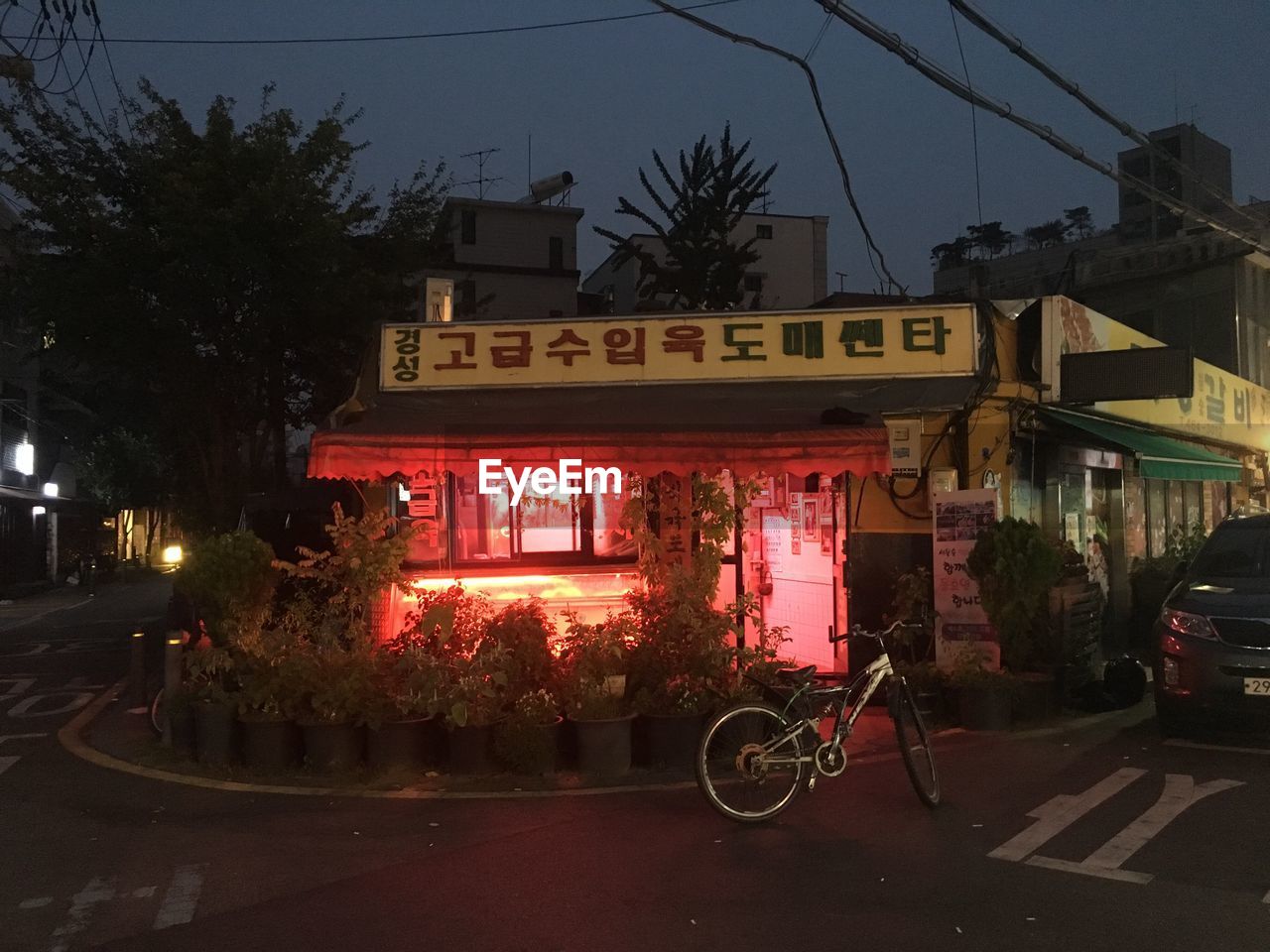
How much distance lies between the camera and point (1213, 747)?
8102mm

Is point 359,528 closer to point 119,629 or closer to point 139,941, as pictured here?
point 139,941

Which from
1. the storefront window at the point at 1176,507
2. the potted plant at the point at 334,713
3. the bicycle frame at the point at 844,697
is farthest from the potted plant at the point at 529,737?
the storefront window at the point at 1176,507

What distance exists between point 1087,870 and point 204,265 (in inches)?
527

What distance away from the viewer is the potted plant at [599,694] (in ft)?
24.7

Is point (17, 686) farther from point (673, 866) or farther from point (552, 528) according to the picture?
point (673, 866)

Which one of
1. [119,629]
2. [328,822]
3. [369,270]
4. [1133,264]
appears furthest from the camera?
[1133,264]

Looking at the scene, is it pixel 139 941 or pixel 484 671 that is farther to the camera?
pixel 484 671

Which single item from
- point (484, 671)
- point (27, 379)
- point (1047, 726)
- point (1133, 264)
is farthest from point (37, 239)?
point (1133, 264)

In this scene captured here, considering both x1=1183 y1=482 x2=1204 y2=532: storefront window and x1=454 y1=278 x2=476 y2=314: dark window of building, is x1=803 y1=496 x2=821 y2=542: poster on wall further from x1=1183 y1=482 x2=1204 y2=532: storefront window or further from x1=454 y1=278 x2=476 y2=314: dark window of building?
x1=454 y1=278 x2=476 y2=314: dark window of building

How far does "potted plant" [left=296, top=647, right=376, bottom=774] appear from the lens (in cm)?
762

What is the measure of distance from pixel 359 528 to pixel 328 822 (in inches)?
103

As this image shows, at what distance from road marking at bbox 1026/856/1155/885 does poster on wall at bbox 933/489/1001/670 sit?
12.9 feet

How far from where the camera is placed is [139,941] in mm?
4691

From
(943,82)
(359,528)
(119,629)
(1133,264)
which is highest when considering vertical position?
(1133,264)
